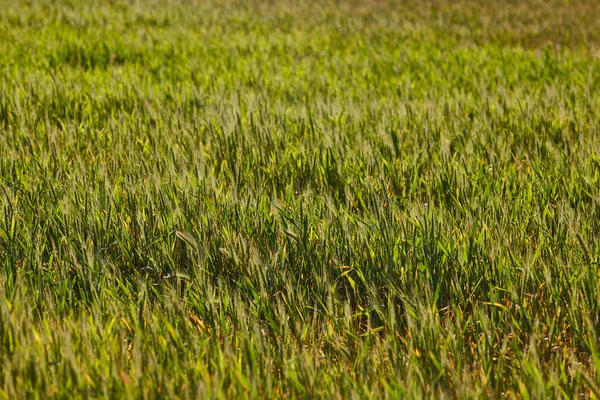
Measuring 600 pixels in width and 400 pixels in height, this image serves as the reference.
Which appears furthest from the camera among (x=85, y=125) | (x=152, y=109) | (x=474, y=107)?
(x=474, y=107)

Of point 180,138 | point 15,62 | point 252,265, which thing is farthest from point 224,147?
point 15,62

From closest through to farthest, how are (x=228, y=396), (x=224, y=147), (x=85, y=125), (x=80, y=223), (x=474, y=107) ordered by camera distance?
(x=228, y=396) → (x=80, y=223) → (x=224, y=147) → (x=85, y=125) → (x=474, y=107)

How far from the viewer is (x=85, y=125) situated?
10.0 ft

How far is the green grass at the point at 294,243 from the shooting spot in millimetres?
1268

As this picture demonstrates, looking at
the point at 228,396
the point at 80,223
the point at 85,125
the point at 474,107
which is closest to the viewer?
the point at 228,396

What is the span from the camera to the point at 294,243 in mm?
1799

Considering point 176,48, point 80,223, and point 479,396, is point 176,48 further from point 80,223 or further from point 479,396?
point 479,396

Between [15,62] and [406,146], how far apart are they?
3.20m

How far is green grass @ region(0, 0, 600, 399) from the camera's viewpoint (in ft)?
4.16

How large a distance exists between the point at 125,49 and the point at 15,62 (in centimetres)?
99

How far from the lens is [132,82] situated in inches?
156

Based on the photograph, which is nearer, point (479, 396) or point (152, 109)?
point (479, 396)

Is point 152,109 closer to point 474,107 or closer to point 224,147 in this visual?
point 224,147

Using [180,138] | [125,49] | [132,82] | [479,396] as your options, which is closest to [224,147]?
[180,138]
